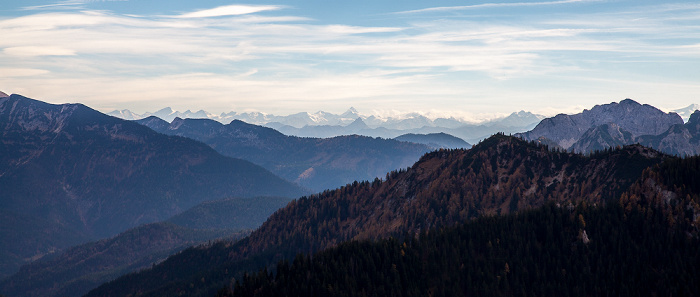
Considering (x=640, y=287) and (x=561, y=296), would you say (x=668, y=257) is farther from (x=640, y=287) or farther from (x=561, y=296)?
(x=561, y=296)

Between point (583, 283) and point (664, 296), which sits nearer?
point (664, 296)

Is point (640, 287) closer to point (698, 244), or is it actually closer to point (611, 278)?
point (611, 278)

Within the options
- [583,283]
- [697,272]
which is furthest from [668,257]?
[583,283]

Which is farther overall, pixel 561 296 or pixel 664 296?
pixel 561 296

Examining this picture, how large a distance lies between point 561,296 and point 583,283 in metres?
8.03

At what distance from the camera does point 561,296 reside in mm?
199625

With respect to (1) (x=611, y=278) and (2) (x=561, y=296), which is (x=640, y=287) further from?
(2) (x=561, y=296)

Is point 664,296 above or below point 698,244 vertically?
below

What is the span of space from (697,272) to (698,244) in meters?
13.3

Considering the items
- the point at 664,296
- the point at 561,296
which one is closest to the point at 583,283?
the point at 561,296

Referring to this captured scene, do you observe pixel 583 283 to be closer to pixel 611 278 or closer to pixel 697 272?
pixel 611 278

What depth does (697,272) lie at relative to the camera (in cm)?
19012

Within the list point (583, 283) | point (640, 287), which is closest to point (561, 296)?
point (583, 283)

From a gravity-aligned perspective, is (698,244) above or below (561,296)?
above
